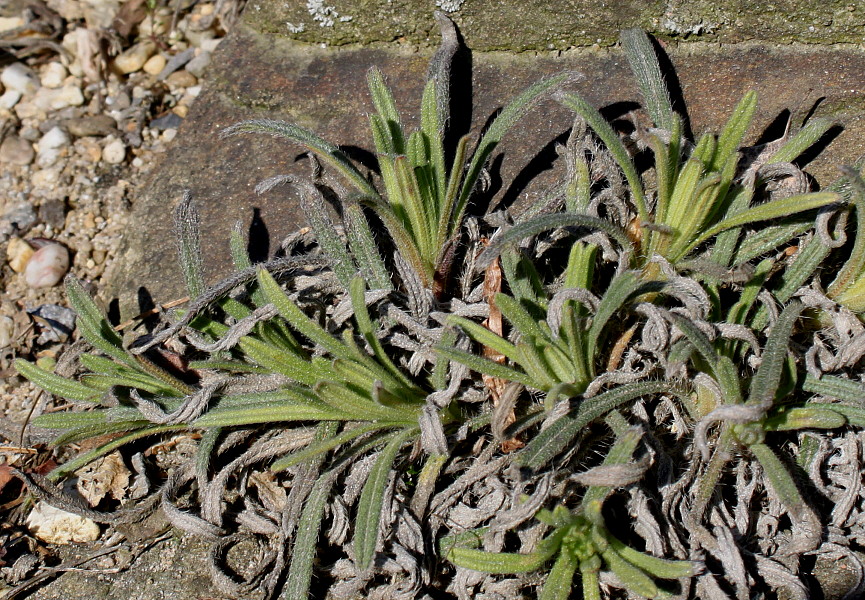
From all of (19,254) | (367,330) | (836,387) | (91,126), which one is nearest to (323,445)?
(367,330)

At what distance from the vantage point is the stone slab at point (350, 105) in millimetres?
2295

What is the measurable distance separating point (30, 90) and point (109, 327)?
165 centimetres

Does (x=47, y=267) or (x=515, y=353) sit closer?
(x=515, y=353)

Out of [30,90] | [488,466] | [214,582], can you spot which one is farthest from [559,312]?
[30,90]

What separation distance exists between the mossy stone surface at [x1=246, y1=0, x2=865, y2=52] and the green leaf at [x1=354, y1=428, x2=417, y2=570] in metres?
1.35

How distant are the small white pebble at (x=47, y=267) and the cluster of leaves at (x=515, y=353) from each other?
0.63 metres

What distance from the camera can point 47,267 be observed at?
2746 mm

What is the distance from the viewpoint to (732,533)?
1.81 metres

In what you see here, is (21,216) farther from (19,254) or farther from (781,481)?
(781,481)

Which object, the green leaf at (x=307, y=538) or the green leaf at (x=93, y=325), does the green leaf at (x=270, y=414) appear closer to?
the green leaf at (x=307, y=538)

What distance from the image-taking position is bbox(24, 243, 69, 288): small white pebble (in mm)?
2736

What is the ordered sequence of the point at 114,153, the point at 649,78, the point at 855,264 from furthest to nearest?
the point at 114,153
the point at 649,78
the point at 855,264

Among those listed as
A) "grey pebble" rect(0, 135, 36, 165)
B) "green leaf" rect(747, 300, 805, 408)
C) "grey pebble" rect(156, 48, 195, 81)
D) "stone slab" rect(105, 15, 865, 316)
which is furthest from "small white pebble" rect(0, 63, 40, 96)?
"green leaf" rect(747, 300, 805, 408)

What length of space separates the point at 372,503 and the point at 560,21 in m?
1.57
